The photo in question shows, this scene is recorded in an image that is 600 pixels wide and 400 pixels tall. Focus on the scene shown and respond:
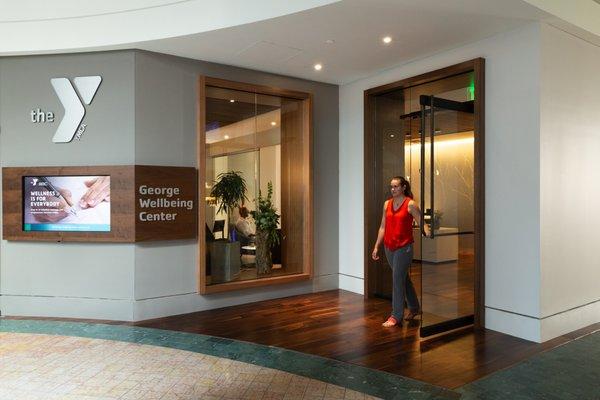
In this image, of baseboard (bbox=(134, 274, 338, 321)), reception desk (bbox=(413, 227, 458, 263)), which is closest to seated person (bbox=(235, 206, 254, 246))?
baseboard (bbox=(134, 274, 338, 321))

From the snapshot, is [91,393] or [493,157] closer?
[91,393]

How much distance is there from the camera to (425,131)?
14.9ft

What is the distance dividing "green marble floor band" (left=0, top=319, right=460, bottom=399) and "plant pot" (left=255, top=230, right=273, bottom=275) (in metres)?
1.69

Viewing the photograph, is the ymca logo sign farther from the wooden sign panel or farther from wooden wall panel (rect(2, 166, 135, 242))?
the wooden sign panel

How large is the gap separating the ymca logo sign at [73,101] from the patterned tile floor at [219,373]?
7.49 ft

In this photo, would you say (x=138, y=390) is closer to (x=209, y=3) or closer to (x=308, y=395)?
(x=308, y=395)

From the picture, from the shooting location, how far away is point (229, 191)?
5875 millimetres

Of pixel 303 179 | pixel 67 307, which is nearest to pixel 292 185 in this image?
pixel 303 179

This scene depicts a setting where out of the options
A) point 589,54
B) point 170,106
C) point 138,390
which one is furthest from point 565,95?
point 138,390

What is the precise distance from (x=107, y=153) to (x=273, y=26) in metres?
2.42

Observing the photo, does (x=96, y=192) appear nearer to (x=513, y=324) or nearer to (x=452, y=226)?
(x=452, y=226)

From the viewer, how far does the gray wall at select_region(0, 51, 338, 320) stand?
5.15 metres

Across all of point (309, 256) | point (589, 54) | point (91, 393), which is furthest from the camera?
point (309, 256)

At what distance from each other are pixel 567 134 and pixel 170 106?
4.41m
